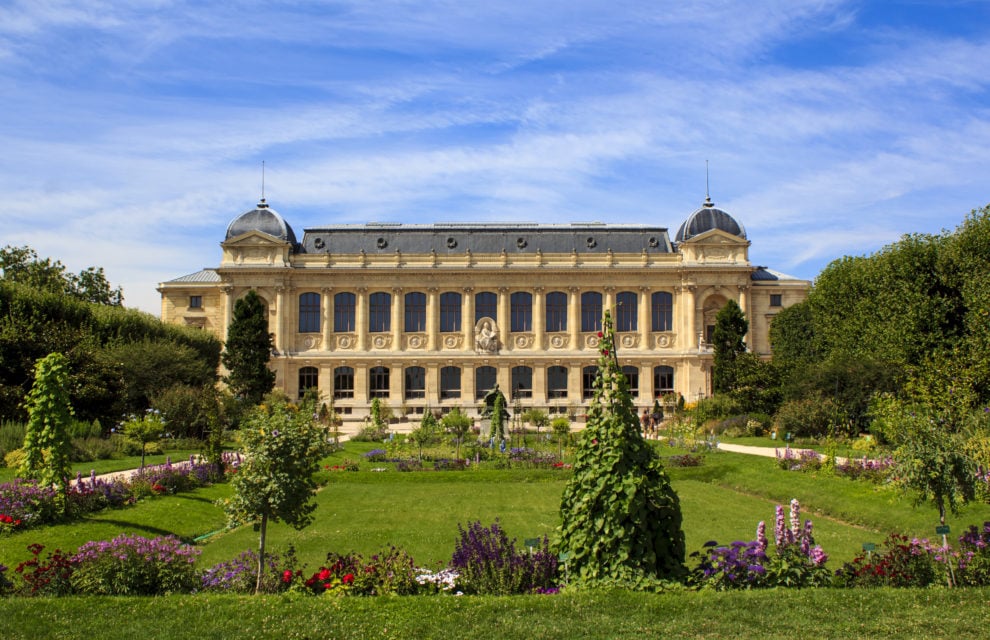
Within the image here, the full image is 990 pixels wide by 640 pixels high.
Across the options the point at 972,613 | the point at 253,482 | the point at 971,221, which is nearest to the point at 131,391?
the point at 253,482

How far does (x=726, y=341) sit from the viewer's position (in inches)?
1806

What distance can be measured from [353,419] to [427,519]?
1458 inches

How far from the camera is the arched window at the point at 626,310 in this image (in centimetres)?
5653

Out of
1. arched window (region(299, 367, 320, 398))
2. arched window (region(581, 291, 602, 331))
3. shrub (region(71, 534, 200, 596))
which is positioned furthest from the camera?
arched window (region(581, 291, 602, 331))

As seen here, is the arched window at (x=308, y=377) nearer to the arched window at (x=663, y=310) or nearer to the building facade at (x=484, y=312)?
the building facade at (x=484, y=312)

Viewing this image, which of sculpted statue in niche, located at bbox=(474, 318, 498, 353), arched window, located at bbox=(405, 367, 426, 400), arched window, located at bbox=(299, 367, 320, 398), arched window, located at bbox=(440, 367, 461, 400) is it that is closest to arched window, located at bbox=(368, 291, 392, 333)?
arched window, located at bbox=(405, 367, 426, 400)

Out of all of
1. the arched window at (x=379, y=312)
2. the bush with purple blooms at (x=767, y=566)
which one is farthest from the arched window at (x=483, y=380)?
the bush with purple blooms at (x=767, y=566)

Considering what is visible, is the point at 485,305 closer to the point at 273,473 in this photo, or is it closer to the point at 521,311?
the point at 521,311

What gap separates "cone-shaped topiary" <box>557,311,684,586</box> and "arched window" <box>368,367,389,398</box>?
152 ft

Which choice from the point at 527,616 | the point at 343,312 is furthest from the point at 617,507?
the point at 343,312

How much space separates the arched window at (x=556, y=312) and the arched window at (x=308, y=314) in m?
16.0

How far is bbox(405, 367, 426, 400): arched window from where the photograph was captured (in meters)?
56.1

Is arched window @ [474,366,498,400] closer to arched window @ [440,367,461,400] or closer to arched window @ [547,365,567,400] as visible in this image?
arched window @ [440,367,461,400]

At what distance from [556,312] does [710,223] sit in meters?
12.2
